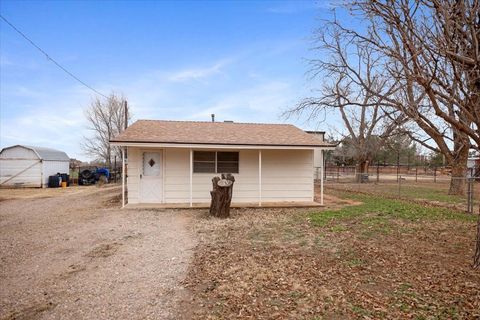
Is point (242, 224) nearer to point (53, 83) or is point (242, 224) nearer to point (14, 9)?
point (14, 9)

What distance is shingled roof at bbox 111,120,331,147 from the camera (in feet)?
35.9

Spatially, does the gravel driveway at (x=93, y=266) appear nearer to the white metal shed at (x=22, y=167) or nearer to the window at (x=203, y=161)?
the window at (x=203, y=161)

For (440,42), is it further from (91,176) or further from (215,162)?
(91,176)

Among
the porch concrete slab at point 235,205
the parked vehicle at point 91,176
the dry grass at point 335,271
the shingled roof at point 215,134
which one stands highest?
the shingled roof at point 215,134

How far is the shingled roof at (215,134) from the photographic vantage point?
10.9m

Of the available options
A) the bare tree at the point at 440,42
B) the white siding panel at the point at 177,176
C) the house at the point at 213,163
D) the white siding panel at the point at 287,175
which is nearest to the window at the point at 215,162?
the house at the point at 213,163

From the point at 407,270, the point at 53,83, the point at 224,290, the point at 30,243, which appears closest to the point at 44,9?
the point at 53,83

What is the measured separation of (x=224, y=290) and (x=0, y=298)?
263 cm

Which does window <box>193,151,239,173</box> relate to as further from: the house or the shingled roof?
the shingled roof

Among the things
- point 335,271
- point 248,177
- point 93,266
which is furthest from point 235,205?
point 335,271

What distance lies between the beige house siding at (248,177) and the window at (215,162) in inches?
7.7

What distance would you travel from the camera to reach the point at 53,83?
683 inches

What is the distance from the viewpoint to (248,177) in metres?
12.2

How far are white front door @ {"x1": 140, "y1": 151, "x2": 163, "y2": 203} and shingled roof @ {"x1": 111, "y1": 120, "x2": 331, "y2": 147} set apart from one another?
885 mm
